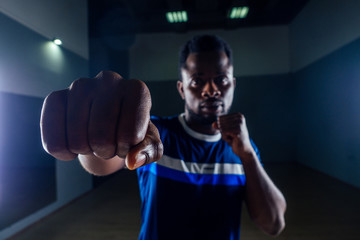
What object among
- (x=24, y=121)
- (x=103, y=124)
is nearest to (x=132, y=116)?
(x=103, y=124)

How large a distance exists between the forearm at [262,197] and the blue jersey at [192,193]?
0.21 ft

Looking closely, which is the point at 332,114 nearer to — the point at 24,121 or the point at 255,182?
the point at 255,182

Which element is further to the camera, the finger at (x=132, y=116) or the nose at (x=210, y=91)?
the nose at (x=210, y=91)

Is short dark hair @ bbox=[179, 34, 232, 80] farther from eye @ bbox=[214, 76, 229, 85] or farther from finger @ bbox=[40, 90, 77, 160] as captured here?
finger @ bbox=[40, 90, 77, 160]

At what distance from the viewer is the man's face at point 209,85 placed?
2.80 ft

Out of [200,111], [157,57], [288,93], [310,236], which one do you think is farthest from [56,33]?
[288,93]

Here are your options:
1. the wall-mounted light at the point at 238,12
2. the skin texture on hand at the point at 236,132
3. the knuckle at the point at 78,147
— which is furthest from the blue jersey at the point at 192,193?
the wall-mounted light at the point at 238,12

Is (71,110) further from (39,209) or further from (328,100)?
(328,100)

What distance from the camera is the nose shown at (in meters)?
0.84

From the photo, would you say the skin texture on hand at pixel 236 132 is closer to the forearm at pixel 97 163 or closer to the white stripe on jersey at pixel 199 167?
the white stripe on jersey at pixel 199 167

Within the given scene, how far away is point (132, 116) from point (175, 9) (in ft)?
14.6

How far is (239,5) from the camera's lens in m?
3.98

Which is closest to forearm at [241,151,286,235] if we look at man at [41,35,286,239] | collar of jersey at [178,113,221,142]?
man at [41,35,286,239]

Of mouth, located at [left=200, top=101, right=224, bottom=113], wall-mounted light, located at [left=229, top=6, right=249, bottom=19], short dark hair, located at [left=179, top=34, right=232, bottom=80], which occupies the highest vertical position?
wall-mounted light, located at [left=229, top=6, right=249, bottom=19]
